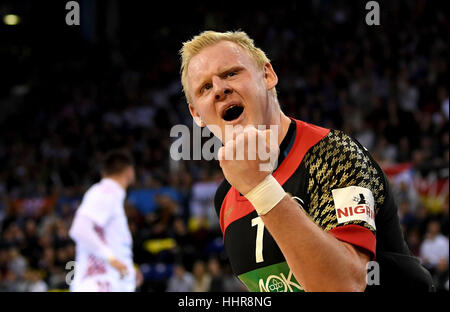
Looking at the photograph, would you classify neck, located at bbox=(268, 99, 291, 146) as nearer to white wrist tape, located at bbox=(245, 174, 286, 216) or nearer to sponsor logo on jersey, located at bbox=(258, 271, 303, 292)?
sponsor logo on jersey, located at bbox=(258, 271, 303, 292)

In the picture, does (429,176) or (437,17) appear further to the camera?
(437,17)

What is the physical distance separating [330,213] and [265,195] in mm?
299

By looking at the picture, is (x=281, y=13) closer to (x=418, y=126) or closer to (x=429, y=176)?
(x=418, y=126)

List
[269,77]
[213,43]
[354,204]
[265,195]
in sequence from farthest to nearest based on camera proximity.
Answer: [269,77] → [213,43] → [354,204] → [265,195]

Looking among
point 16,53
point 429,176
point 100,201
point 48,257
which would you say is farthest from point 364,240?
point 16,53

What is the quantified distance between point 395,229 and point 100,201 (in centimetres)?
388

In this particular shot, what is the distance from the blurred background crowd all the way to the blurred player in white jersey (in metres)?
0.31

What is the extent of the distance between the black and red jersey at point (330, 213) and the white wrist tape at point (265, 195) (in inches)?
10.2

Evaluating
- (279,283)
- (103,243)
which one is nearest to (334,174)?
(279,283)

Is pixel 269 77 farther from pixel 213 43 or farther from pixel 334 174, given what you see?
pixel 334 174

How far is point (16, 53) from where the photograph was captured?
66.9 feet

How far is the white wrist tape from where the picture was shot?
1.46m

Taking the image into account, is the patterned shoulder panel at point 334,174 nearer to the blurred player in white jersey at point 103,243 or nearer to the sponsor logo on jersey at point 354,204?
the sponsor logo on jersey at point 354,204

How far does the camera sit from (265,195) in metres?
1.47
